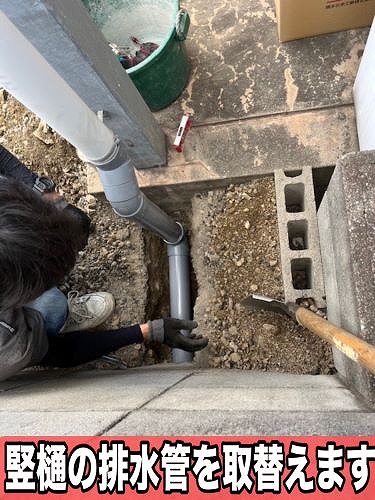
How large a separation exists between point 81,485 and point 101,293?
1641 mm

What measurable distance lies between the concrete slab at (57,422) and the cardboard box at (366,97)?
1532 millimetres

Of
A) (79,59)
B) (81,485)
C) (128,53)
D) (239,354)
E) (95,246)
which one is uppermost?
(128,53)

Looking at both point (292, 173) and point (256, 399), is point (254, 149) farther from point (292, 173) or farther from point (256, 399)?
point (256, 399)

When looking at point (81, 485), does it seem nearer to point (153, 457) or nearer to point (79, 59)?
point (153, 457)

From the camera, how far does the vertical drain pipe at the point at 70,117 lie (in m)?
1.04

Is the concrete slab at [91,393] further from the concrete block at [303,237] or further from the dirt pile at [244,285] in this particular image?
the concrete block at [303,237]

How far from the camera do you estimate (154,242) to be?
2.69 metres

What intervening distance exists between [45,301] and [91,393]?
790mm

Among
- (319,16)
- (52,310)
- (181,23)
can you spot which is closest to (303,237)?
(319,16)

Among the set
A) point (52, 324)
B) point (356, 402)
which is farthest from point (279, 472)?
point (52, 324)

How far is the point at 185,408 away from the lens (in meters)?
1.07

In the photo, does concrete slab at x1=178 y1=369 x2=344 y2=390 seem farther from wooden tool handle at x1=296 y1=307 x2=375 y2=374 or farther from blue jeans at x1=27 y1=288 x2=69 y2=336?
blue jeans at x1=27 y1=288 x2=69 y2=336

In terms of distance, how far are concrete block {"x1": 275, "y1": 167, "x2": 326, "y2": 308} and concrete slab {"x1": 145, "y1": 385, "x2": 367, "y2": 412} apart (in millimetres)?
667

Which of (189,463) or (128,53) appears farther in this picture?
(128,53)
